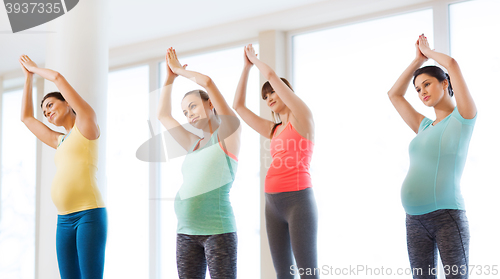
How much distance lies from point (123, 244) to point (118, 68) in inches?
71.3

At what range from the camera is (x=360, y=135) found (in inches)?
132

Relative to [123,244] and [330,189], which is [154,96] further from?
[330,189]

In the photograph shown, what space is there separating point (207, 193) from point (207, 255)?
28 centimetres

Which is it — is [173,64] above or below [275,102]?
above

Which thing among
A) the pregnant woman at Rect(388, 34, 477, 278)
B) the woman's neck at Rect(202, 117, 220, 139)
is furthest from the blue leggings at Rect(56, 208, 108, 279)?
the pregnant woman at Rect(388, 34, 477, 278)

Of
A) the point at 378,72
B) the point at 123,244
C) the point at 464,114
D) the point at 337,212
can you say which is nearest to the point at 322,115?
the point at 378,72

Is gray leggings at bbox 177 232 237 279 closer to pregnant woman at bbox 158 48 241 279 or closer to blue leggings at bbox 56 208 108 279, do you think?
pregnant woman at bbox 158 48 241 279

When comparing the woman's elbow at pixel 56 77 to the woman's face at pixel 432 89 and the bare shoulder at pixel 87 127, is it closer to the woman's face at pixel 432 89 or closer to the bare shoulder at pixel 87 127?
the bare shoulder at pixel 87 127

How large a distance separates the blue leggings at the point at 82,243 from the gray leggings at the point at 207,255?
422 millimetres

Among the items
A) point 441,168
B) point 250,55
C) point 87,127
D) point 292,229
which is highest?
point 250,55

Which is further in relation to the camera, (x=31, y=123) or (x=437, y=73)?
(x=31, y=123)

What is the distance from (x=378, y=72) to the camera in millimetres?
3270

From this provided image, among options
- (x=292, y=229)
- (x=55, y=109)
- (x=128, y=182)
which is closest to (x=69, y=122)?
(x=55, y=109)

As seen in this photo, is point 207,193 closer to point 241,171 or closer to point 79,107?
point 79,107
